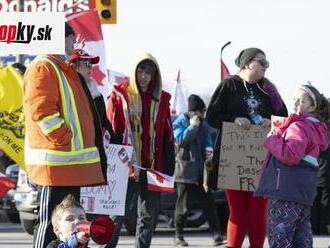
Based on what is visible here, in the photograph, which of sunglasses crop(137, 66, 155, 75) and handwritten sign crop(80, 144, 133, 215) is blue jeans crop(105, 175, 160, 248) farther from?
sunglasses crop(137, 66, 155, 75)

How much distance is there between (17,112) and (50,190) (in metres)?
4.74

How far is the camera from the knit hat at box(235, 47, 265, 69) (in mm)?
8928

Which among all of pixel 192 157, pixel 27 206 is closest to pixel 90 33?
pixel 192 157

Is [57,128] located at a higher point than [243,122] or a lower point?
higher

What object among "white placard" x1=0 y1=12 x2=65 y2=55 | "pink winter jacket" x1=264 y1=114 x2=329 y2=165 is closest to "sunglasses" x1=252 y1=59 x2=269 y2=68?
"pink winter jacket" x1=264 y1=114 x2=329 y2=165

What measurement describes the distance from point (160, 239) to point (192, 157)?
1.23 m

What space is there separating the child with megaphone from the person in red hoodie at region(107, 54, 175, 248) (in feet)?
9.02

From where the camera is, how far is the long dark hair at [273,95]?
9028mm

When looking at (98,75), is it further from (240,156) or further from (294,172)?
(294,172)

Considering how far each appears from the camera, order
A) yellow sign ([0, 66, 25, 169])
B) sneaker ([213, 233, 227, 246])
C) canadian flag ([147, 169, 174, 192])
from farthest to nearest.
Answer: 1. sneaker ([213, 233, 227, 246])
2. yellow sign ([0, 66, 25, 169])
3. canadian flag ([147, 169, 174, 192])

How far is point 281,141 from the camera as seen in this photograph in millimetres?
8086

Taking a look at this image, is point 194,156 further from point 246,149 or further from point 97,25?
point 246,149

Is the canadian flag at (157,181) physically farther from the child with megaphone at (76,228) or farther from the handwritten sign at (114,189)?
the child with megaphone at (76,228)

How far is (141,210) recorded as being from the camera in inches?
351
